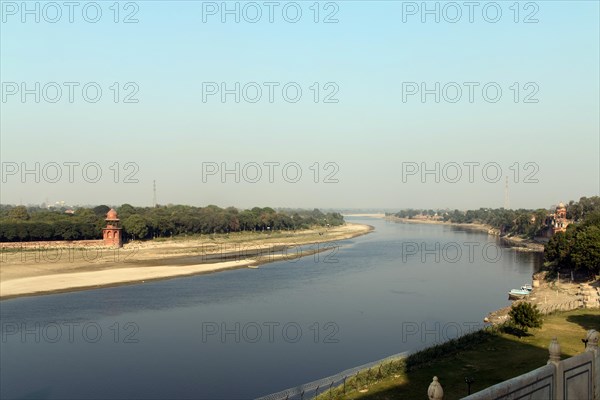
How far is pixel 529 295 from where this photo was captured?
170ft

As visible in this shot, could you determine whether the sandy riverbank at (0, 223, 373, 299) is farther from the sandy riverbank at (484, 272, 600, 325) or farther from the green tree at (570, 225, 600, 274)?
the green tree at (570, 225, 600, 274)

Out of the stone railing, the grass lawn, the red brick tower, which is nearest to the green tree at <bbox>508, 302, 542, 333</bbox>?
the grass lawn

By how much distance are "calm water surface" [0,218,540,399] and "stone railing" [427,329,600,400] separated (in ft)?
58.5

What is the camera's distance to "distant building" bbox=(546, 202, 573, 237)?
105m

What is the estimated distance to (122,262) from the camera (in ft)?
277

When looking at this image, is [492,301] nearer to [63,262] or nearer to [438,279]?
[438,279]

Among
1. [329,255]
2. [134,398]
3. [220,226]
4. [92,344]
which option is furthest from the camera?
[220,226]

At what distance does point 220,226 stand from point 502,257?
235 ft

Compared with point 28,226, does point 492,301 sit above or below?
below

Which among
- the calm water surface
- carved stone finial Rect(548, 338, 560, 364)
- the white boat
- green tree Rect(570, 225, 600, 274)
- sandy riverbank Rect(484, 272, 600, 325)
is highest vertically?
carved stone finial Rect(548, 338, 560, 364)

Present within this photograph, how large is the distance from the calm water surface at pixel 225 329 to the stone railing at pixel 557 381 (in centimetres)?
1783

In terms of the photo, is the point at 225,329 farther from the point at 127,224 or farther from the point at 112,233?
the point at 127,224

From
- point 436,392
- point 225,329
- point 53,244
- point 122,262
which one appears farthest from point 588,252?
point 53,244

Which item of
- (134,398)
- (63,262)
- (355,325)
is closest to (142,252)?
(63,262)
